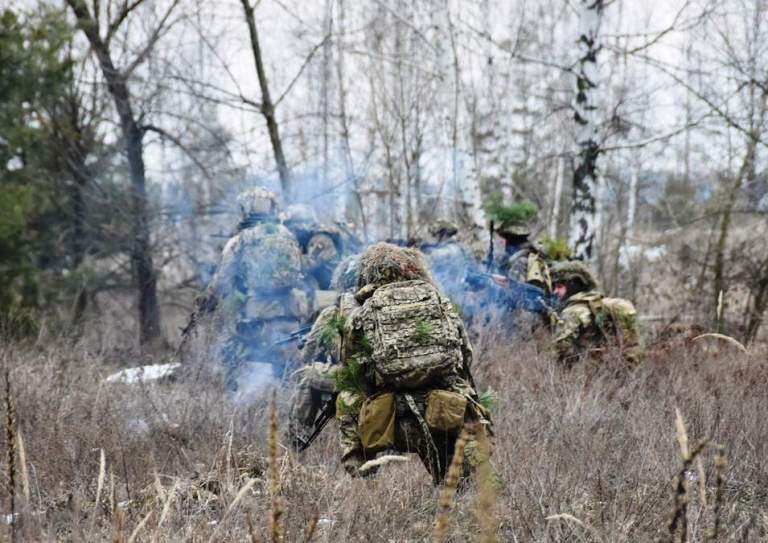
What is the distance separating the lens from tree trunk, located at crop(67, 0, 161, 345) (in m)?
11.1

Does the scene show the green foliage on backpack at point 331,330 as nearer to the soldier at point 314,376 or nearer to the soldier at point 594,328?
the soldier at point 314,376

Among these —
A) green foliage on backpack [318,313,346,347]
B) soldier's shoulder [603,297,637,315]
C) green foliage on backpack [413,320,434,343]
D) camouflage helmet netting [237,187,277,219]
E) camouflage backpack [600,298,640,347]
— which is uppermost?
camouflage helmet netting [237,187,277,219]

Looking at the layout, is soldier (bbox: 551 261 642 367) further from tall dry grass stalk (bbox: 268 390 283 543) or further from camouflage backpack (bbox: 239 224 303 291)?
tall dry grass stalk (bbox: 268 390 283 543)

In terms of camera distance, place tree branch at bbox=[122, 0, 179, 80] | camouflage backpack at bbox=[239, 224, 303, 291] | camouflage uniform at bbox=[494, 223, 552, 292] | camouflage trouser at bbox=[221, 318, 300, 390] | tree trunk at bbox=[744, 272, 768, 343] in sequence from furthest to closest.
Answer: tree branch at bbox=[122, 0, 179, 80] < tree trunk at bbox=[744, 272, 768, 343] < camouflage uniform at bbox=[494, 223, 552, 292] < camouflage trouser at bbox=[221, 318, 300, 390] < camouflage backpack at bbox=[239, 224, 303, 291]

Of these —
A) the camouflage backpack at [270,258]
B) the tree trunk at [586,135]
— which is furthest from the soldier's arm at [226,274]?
the tree trunk at [586,135]

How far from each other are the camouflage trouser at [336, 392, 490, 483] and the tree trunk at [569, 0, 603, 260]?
5.96m

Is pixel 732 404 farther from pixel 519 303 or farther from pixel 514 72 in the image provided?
pixel 514 72

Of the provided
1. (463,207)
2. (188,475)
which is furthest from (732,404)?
(463,207)

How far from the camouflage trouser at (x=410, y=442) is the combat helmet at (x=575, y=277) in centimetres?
396

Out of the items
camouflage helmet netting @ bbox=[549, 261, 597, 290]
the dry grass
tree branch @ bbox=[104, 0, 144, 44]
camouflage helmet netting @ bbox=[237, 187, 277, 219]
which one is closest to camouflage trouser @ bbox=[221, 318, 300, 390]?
the dry grass

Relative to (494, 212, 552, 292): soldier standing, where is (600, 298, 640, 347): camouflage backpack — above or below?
below

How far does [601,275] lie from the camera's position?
11594 millimetres

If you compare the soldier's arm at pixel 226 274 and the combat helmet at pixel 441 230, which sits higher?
the combat helmet at pixel 441 230

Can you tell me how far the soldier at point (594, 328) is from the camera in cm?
618
